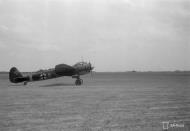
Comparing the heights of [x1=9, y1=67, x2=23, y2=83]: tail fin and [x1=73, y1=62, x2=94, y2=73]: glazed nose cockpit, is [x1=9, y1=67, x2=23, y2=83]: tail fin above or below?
below

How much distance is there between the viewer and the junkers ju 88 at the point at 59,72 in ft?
91.7

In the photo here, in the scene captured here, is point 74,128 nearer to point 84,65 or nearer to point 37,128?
point 37,128

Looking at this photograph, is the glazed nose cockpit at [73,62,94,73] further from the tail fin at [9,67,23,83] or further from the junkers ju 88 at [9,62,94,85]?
the tail fin at [9,67,23,83]

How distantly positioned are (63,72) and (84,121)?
20.0 meters

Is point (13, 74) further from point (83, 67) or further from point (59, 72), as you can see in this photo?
point (83, 67)

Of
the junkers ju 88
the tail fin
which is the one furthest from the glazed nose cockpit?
the tail fin

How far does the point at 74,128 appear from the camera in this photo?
743cm

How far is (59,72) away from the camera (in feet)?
91.7

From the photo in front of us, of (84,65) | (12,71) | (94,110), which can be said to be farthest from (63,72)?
(94,110)

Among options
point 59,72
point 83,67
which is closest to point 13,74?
point 59,72

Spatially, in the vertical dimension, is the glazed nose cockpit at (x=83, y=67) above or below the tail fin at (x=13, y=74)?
above

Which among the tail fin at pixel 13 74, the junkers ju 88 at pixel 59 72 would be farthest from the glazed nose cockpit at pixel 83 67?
the tail fin at pixel 13 74

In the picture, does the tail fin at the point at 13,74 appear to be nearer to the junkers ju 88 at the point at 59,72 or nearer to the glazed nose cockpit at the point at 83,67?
the junkers ju 88 at the point at 59,72

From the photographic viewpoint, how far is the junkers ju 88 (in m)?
27.9
